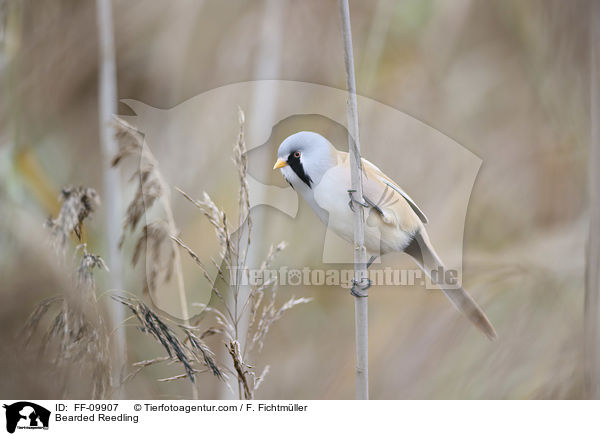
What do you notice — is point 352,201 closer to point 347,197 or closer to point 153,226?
point 347,197

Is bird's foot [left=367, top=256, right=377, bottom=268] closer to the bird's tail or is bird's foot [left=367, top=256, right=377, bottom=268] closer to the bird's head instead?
the bird's tail

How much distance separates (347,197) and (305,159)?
150 mm

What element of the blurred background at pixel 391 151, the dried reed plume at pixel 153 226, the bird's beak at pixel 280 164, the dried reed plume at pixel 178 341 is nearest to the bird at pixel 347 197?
the bird's beak at pixel 280 164

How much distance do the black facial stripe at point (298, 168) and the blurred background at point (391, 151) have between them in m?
0.15

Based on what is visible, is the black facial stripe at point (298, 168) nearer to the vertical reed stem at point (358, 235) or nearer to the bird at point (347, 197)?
the bird at point (347, 197)

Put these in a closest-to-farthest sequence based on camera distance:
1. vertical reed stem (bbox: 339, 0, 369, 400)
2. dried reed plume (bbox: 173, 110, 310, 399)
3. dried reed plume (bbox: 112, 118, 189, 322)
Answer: vertical reed stem (bbox: 339, 0, 369, 400)
dried reed plume (bbox: 173, 110, 310, 399)
dried reed plume (bbox: 112, 118, 189, 322)

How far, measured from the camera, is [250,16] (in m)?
1.49

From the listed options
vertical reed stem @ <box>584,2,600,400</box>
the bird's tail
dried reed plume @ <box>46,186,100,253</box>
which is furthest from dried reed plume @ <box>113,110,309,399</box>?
vertical reed stem @ <box>584,2,600,400</box>

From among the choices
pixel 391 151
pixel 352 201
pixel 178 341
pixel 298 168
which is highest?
pixel 391 151

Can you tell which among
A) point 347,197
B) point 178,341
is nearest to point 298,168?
point 347,197

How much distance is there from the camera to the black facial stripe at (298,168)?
51.9 inches

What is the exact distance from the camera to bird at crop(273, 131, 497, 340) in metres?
1.30

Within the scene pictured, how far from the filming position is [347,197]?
4.21 feet

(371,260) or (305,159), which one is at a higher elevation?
(305,159)
